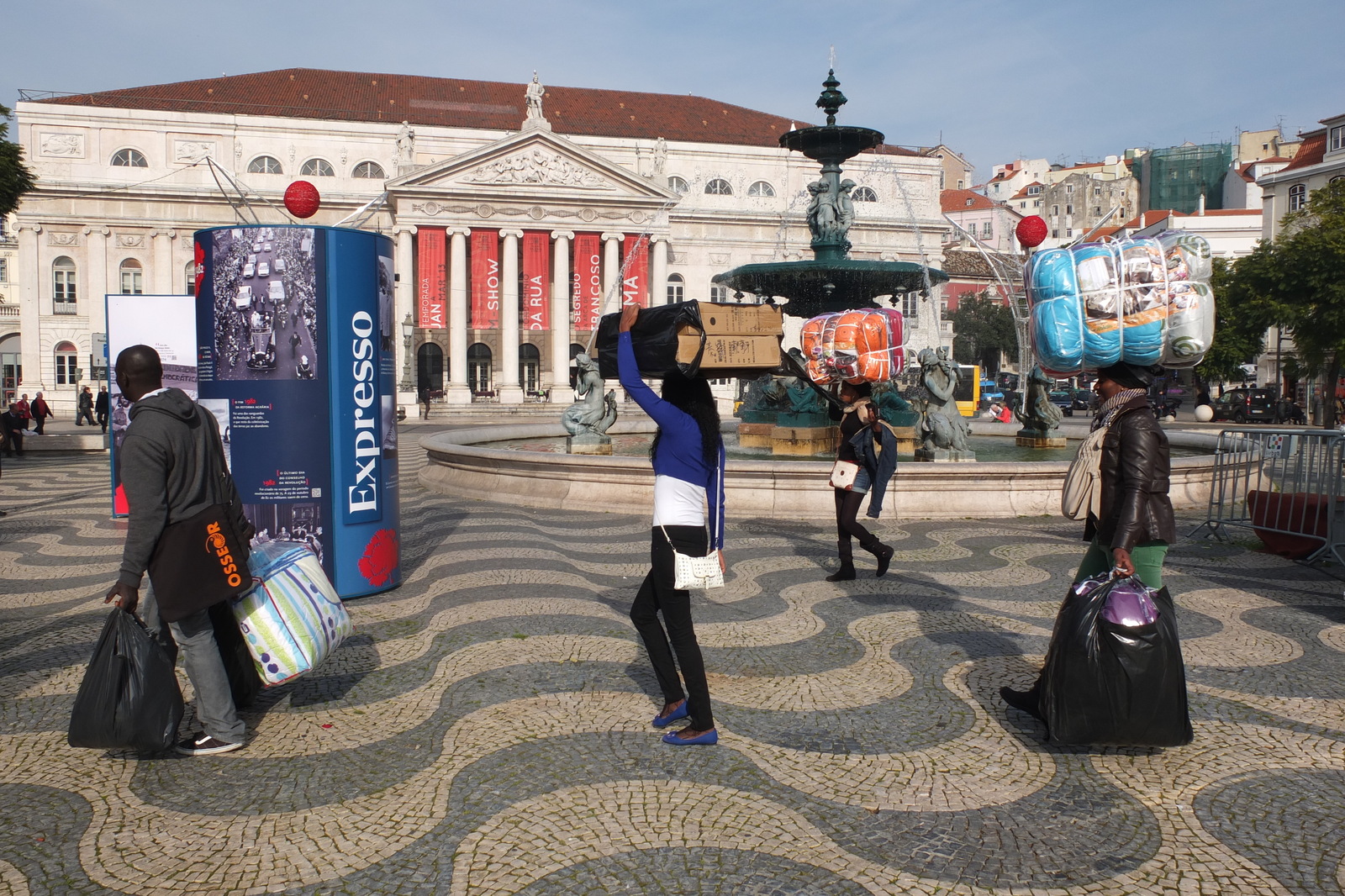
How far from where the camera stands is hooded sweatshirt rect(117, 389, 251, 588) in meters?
3.80

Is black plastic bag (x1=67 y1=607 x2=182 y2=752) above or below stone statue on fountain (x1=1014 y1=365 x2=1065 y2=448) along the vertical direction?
below

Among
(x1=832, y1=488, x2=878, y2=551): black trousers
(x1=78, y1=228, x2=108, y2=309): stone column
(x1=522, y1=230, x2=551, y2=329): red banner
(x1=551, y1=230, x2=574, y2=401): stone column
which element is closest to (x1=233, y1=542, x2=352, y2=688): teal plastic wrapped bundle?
(x1=832, y1=488, x2=878, y2=551): black trousers

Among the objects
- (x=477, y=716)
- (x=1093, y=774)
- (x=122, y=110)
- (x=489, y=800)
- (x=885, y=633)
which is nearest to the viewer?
(x=489, y=800)

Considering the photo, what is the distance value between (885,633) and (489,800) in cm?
312

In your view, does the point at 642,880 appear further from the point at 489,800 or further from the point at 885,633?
the point at 885,633

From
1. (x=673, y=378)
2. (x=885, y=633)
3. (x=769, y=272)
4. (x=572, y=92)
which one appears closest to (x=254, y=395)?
(x=673, y=378)

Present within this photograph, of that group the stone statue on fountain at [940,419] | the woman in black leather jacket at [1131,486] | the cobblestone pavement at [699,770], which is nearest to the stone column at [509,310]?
the stone statue on fountain at [940,419]

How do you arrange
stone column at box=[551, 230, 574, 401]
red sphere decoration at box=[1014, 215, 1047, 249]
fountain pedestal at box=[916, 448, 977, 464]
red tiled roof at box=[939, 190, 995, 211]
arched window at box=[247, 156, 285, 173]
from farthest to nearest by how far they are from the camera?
red tiled roof at box=[939, 190, 995, 211] → arched window at box=[247, 156, 285, 173] → stone column at box=[551, 230, 574, 401] → red sphere decoration at box=[1014, 215, 1047, 249] → fountain pedestal at box=[916, 448, 977, 464]

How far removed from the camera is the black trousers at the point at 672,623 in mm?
4035

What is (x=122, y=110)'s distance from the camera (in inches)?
2190

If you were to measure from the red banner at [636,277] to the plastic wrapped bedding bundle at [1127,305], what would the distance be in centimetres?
4989

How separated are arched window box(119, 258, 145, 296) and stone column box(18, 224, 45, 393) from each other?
4.14m

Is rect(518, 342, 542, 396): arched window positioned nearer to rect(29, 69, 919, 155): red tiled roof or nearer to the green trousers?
rect(29, 69, 919, 155): red tiled roof

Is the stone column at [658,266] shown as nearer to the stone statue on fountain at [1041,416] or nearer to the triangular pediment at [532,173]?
the triangular pediment at [532,173]
